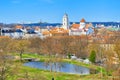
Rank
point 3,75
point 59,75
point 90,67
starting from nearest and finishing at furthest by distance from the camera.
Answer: point 3,75 → point 59,75 → point 90,67

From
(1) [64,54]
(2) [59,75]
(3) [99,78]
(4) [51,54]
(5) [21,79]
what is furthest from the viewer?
(1) [64,54]

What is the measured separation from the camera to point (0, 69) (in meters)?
20.0

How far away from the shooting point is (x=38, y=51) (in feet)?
184

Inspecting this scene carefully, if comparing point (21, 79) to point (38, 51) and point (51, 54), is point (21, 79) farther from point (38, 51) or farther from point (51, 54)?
point (38, 51)

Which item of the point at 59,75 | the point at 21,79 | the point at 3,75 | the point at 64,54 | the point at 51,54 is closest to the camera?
the point at 3,75

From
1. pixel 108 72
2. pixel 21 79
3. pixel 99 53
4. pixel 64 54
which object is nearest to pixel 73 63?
pixel 99 53

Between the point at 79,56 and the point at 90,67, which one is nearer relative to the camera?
the point at 90,67

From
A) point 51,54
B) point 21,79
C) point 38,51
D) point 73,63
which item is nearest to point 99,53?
point 73,63

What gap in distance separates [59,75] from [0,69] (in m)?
11.8

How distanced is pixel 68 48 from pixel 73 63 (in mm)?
11090

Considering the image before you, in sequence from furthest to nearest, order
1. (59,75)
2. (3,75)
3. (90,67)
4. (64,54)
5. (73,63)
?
(64,54) → (73,63) → (90,67) → (59,75) → (3,75)

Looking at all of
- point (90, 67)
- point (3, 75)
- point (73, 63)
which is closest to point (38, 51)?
point (73, 63)

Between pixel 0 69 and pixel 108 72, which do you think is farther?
pixel 108 72

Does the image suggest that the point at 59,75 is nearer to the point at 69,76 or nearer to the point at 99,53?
the point at 69,76
